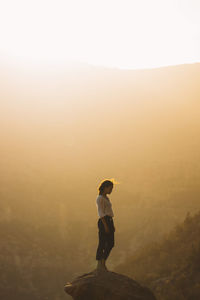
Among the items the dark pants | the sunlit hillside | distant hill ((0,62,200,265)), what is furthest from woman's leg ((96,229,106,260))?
the sunlit hillside

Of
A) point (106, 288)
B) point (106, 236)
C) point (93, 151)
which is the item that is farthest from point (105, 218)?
point (93, 151)

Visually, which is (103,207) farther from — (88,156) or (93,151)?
(93,151)

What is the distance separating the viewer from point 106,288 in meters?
5.95

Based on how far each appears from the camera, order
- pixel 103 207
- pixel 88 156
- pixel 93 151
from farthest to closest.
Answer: pixel 93 151, pixel 88 156, pixel 103 207

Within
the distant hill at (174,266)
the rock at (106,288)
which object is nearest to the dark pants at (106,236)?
the rock at (106,288)

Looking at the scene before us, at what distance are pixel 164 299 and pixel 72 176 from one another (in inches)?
822

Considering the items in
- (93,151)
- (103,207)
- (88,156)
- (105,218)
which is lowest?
(105,218)

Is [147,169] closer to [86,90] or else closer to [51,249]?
[51,249]

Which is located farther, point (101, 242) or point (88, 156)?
point (88, 156)

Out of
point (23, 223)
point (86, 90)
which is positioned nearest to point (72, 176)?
point (23, 223)

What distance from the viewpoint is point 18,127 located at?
34438 millimetres

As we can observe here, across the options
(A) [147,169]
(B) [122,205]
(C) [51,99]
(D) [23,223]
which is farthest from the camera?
(C) [51,99]

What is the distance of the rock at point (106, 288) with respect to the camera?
586 centimetres

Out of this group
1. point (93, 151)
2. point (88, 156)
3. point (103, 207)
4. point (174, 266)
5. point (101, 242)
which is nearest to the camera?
point (103, 207)
